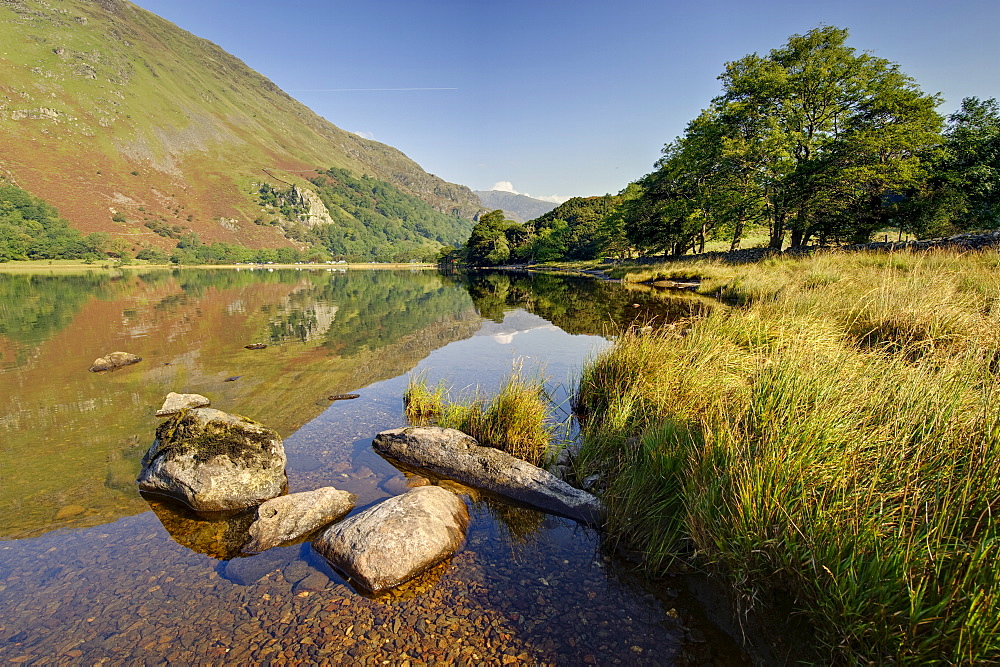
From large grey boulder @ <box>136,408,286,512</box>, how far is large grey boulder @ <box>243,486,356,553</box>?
784 millimetres

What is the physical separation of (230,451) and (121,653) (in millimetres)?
2809

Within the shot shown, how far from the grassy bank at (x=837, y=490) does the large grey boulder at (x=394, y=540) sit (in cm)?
194

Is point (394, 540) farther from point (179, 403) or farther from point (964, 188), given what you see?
point (964, 188)

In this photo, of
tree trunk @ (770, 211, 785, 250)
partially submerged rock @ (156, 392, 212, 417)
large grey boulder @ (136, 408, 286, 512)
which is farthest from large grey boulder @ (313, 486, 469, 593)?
tree trunk @ (770, 211, 785, 250)

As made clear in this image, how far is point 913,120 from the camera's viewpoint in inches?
1116

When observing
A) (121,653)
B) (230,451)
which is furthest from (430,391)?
(121,653)

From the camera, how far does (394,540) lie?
4473 mm

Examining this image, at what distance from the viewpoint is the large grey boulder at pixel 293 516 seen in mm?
4855

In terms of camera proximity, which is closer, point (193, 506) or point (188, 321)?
point (193, 506)

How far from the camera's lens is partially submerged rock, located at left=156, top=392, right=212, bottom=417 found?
8.91 meters

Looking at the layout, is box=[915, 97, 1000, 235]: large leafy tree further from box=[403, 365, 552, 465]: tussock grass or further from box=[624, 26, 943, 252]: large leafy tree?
box=[403, 365, 552, 465]: tussock grass

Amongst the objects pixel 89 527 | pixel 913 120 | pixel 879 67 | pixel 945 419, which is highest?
pixel 879 67

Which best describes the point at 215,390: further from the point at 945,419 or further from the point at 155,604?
the point at 945,419

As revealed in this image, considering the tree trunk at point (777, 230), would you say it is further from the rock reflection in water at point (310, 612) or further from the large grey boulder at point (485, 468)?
the rock reflection in water at point (310, 612)
